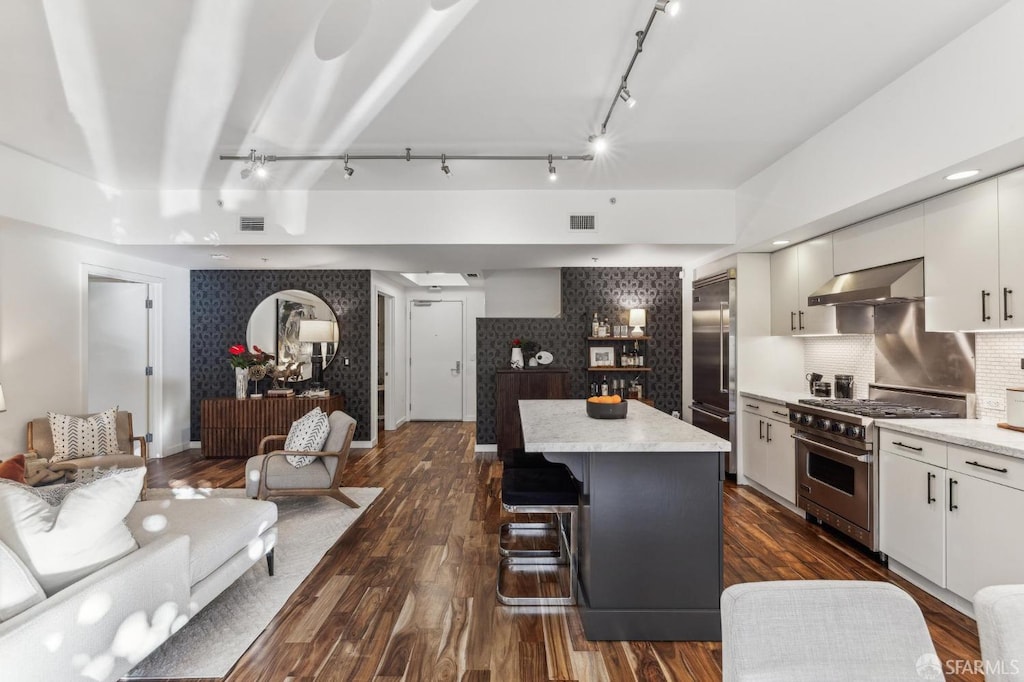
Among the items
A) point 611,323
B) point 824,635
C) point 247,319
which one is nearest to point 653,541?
point 824,635

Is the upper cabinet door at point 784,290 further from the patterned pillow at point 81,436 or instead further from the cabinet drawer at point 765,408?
the patterned pillow at point 81,436

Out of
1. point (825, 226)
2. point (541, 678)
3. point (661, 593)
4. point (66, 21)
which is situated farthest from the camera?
point (825, 226)

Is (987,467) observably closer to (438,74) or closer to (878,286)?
(878,286)

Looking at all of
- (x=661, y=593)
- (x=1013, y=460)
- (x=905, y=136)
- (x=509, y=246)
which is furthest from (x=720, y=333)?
(x=661, y=593)

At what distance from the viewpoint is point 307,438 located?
4074mm

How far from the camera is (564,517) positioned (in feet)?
11.0

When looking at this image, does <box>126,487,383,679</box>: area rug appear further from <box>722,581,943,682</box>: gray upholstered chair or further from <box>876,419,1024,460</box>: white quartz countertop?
<box>876,419,1024,460</box>: white quartz countertop

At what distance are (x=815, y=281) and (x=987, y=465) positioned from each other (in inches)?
79.2

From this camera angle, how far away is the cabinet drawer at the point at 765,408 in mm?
4172

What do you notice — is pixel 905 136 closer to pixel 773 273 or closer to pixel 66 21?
pixel 773 273

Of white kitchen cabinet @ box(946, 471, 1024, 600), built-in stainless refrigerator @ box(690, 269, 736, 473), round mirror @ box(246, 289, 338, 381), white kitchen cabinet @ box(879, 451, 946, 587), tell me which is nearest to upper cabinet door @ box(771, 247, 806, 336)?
built-in stainless refrigerator @ box(690, 269, 736, 473)

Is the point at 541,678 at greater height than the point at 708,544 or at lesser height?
lesser

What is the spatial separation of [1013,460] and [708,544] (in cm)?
138

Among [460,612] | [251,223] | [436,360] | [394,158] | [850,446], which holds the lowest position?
[460,612]
